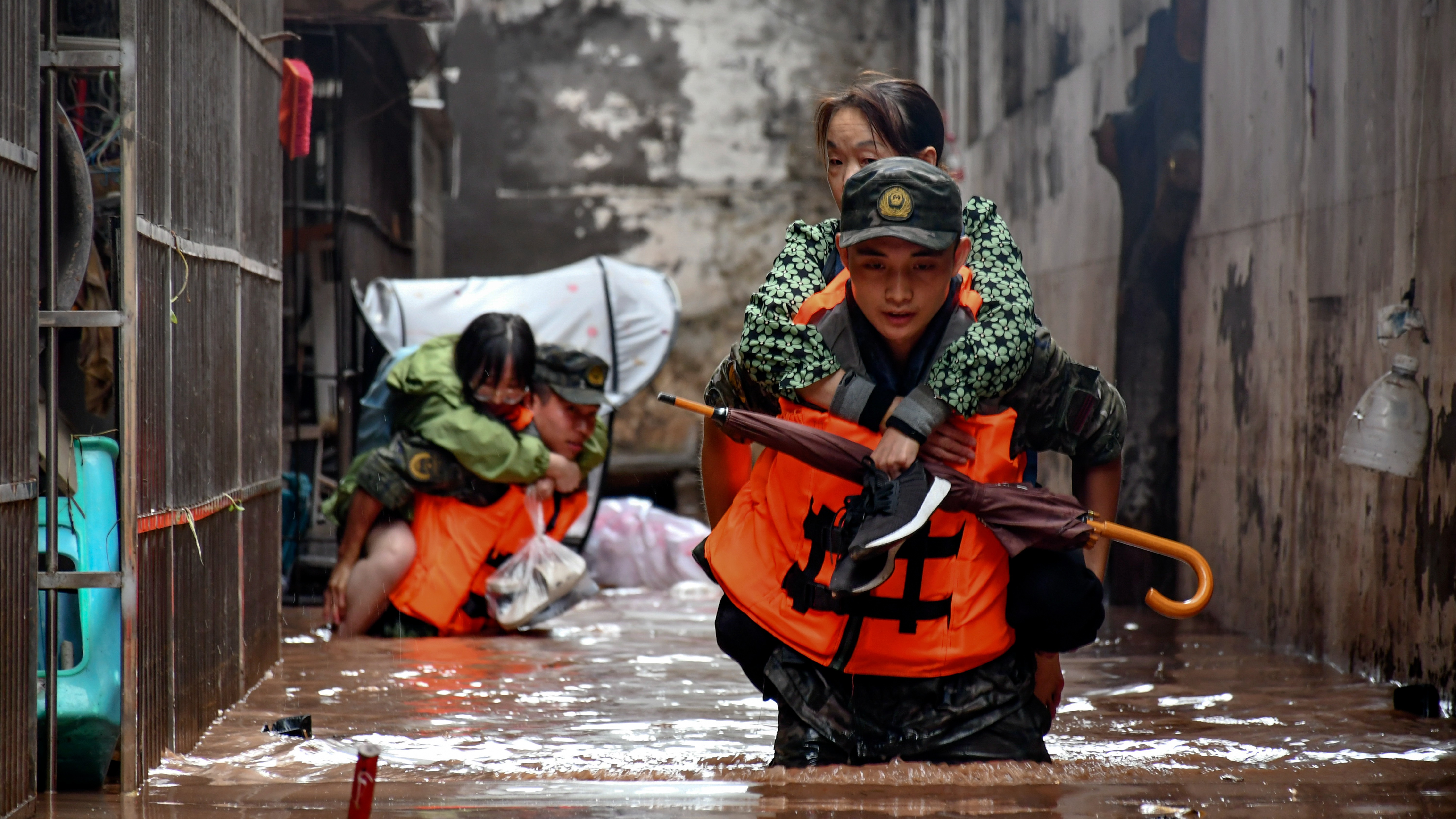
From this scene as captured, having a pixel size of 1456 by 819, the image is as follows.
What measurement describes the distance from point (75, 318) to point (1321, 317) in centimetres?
464

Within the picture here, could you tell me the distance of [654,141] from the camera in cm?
1491

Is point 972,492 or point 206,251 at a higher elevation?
point 206,251

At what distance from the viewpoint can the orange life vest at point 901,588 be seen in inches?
130

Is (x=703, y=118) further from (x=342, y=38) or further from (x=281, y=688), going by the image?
(x=281, y=688)

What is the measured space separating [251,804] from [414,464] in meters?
3.33

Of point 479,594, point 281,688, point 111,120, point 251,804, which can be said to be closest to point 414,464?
point 479,594

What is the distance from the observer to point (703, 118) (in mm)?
15000

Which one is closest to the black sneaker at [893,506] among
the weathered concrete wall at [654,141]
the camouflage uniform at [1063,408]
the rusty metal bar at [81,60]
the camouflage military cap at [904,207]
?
the camouflage uniform at [1063,408]

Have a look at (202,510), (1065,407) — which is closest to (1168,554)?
(1065,407)

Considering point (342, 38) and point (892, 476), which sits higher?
point (342, 38)

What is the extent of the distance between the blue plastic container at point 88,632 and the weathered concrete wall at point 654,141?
10844 mm

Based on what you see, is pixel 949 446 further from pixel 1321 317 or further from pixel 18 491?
pixel 1321 317

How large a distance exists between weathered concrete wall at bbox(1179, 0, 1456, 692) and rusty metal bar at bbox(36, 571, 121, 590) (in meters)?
3.98

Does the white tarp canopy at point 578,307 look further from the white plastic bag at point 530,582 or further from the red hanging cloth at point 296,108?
the red hanging cloth at point 296,108
